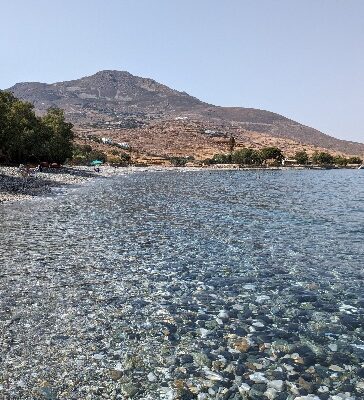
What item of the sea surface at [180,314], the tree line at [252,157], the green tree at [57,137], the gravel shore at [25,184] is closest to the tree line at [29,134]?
the green tree at [57,137]

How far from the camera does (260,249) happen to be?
25406 mm

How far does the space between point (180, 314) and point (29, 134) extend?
8638 cm

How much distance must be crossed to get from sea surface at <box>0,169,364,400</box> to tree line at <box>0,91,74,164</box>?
58.1 m

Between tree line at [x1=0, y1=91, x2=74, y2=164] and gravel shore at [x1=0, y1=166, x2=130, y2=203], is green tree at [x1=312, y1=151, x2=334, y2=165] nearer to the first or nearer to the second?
tree line at [x1=0, y1=91, x2=74, y2=164]

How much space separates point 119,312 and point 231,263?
8.79 meters

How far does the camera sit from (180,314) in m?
14.6

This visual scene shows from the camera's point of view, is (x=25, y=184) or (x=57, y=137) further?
(x=57, y=137)

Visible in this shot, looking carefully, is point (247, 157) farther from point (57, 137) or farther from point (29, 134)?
point (29, 134)

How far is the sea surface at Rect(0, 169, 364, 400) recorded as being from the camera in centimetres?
1022

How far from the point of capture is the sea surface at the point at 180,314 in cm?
1022

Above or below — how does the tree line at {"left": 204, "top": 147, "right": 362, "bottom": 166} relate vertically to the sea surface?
above

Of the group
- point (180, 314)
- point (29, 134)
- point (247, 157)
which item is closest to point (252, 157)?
point (247, 157)

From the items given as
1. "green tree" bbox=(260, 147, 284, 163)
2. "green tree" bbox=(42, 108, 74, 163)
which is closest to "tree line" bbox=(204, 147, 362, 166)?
"green tree" bbox=(260, 147, 284, 163)

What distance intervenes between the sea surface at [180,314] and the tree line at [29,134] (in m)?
58.1
